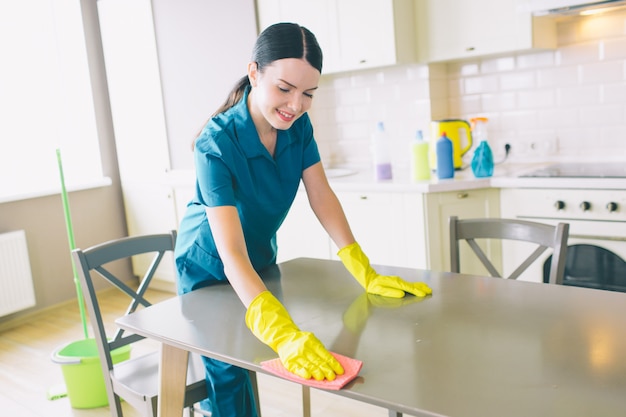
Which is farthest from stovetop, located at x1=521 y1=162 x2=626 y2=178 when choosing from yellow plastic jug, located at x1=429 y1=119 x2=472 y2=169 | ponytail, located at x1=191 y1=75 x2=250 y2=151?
ponytail, located at x1=191 y1=75 x2=250 y2=151

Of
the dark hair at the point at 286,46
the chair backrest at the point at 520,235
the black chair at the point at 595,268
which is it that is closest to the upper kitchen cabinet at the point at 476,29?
the black chair at the point at 595,268

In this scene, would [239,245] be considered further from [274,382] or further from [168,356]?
[274,382]

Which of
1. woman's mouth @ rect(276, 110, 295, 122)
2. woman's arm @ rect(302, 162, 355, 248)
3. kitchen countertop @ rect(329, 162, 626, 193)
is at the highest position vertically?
woman's mouth @ rect(276, 110, 295, 122)

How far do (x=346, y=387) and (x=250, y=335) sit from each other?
1.06 feet

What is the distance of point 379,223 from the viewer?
10.0ft

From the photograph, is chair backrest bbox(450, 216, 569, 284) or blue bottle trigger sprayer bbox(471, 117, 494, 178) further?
blue bottle trigger sprayer bbox(471, 117, 494, 178)

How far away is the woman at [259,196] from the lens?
1388 millimetres

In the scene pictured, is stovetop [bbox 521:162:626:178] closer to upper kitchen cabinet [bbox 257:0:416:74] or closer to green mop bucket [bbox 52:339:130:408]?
upper kitchen cabinet [bbox 257:0:416:74]

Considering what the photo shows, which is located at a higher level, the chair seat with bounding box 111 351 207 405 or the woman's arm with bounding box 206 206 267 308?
the woman's arm with bounding box 206 206 267 308

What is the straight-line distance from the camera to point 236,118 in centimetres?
159

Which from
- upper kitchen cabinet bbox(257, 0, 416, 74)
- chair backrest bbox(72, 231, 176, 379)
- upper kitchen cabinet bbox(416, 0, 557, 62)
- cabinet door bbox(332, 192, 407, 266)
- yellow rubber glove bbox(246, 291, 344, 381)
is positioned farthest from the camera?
upper kitchen cabinet bbox(257, 0, 416, 74)

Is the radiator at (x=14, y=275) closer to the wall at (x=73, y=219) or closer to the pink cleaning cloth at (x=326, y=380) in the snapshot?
the wall at (x=73, y=219)

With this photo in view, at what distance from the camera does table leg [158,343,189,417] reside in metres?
1.50

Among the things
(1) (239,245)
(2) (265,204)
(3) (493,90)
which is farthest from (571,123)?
(1) (239,245)
